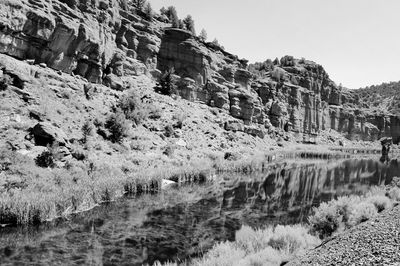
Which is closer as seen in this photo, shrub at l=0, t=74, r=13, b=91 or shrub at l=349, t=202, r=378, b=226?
shrub at l=349, t=202, r=378, b=226

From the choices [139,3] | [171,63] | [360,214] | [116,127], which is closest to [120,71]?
[171,63]

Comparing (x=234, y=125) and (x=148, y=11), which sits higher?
(x=148, y=11)

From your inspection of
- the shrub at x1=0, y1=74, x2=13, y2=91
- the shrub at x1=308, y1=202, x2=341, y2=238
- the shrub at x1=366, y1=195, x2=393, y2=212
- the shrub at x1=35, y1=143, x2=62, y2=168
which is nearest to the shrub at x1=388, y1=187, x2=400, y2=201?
the shrub at x1=366, y1=195, x2=393, y2=212

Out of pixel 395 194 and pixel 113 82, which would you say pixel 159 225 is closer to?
pixel 395 194

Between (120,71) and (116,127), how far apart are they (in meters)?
18.2

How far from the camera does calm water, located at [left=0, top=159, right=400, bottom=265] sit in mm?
13836

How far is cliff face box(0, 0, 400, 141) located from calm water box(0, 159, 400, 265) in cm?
2582

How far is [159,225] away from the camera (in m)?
18.6

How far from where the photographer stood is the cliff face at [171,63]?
38844mm

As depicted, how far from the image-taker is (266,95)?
89938 mm

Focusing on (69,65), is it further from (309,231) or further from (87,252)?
(309,231)

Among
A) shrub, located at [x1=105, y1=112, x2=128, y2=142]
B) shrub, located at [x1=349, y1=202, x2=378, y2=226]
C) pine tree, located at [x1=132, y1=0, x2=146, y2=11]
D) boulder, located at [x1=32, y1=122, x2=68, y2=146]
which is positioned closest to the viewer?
shrub, located at [x1=349, y1=202, x2=378, y2=226]

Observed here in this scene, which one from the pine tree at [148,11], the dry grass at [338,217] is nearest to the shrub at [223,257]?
the dry grass at [338,217]

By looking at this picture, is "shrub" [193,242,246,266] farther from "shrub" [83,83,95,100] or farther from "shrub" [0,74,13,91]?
"shrub" [83,83,95,100]
